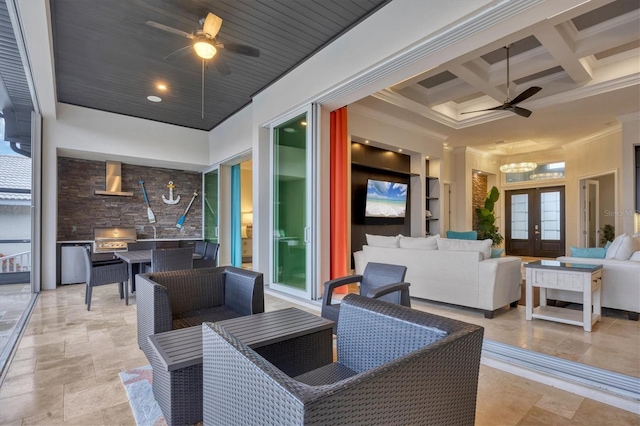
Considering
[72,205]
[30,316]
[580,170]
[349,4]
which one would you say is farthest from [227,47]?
[580,170]

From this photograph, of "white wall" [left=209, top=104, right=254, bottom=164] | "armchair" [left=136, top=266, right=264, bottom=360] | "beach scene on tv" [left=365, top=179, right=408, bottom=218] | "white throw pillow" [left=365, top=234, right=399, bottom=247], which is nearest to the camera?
"armchair" [left=136, top=266, right=264, bottom=360]

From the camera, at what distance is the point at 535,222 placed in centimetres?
1020

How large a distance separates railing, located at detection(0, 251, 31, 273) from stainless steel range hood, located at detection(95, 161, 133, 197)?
6.89 feet

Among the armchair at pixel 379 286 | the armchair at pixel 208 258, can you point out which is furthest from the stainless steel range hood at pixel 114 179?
the armchair at pixel 379 286

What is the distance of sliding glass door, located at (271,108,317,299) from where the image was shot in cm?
446

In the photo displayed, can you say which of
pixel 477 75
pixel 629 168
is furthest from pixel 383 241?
pixel 629 168

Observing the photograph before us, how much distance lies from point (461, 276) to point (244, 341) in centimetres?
295

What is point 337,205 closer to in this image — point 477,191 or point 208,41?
point 208,41

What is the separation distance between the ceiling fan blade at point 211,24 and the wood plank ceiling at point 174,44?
29 cm

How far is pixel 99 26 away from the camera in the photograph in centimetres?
359

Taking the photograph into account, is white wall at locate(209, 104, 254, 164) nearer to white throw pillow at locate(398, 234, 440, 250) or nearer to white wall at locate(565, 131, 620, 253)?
white throw pillow at locate(398, 234, 440, 250)

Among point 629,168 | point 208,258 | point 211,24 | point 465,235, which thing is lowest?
point 208,258

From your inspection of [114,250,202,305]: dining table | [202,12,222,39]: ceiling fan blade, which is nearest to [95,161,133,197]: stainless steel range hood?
[114,250,202,305]: dining table

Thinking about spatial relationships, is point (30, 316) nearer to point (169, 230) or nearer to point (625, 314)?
point (169, 230)
